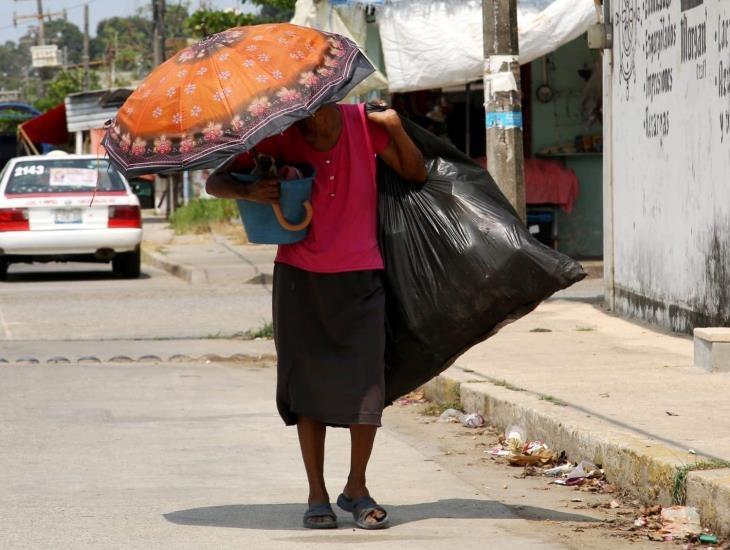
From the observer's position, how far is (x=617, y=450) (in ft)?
20.2

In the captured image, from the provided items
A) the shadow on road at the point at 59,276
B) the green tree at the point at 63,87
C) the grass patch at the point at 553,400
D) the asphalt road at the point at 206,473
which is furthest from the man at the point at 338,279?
the green tree at the point at 63,87

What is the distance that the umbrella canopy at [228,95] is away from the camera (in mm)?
5086

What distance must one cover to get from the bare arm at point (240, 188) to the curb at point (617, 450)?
6.36 feet

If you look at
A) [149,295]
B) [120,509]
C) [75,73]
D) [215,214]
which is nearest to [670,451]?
[120,509]

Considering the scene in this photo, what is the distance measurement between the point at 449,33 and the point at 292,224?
34.7ft

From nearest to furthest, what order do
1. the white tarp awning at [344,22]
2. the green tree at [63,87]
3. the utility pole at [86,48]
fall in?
the white tarp awning at [344,22] → the utility pole at [86,48] → the green tree at [63,87]

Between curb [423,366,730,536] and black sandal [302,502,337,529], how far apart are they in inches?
52.6

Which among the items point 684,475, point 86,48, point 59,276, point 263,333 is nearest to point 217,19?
point 59,276

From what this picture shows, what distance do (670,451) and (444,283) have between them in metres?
1.27

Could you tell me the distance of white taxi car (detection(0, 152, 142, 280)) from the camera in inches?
688

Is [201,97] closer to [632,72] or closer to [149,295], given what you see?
[632,72]

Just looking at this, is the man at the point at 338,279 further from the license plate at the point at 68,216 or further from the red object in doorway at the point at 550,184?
the license plate at the point at 68,216

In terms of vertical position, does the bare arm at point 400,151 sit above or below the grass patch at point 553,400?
above

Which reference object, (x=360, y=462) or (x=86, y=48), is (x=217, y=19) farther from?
(x=86, y=48)
